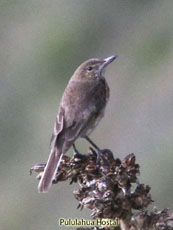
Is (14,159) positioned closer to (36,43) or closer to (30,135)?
(30,135)

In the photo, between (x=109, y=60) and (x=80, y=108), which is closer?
(x=80, y=108)

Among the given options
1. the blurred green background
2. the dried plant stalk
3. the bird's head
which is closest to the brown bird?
the bird's head

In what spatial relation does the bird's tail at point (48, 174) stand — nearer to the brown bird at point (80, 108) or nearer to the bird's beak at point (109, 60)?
the brown bird at point (80, 108)

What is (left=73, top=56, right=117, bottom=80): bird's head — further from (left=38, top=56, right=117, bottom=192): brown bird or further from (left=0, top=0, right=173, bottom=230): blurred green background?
(left=0, top=0, right=173, bottom=230): blurred green background

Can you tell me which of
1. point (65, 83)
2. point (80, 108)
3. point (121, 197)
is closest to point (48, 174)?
point (121, 197)

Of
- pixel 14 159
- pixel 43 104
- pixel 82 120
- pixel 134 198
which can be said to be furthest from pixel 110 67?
pixel 134 198

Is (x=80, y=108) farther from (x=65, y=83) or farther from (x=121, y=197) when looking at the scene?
(x=65, y=83)

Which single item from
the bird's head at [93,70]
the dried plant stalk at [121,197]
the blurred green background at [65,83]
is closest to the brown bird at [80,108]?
the bird's head at [93,70]
